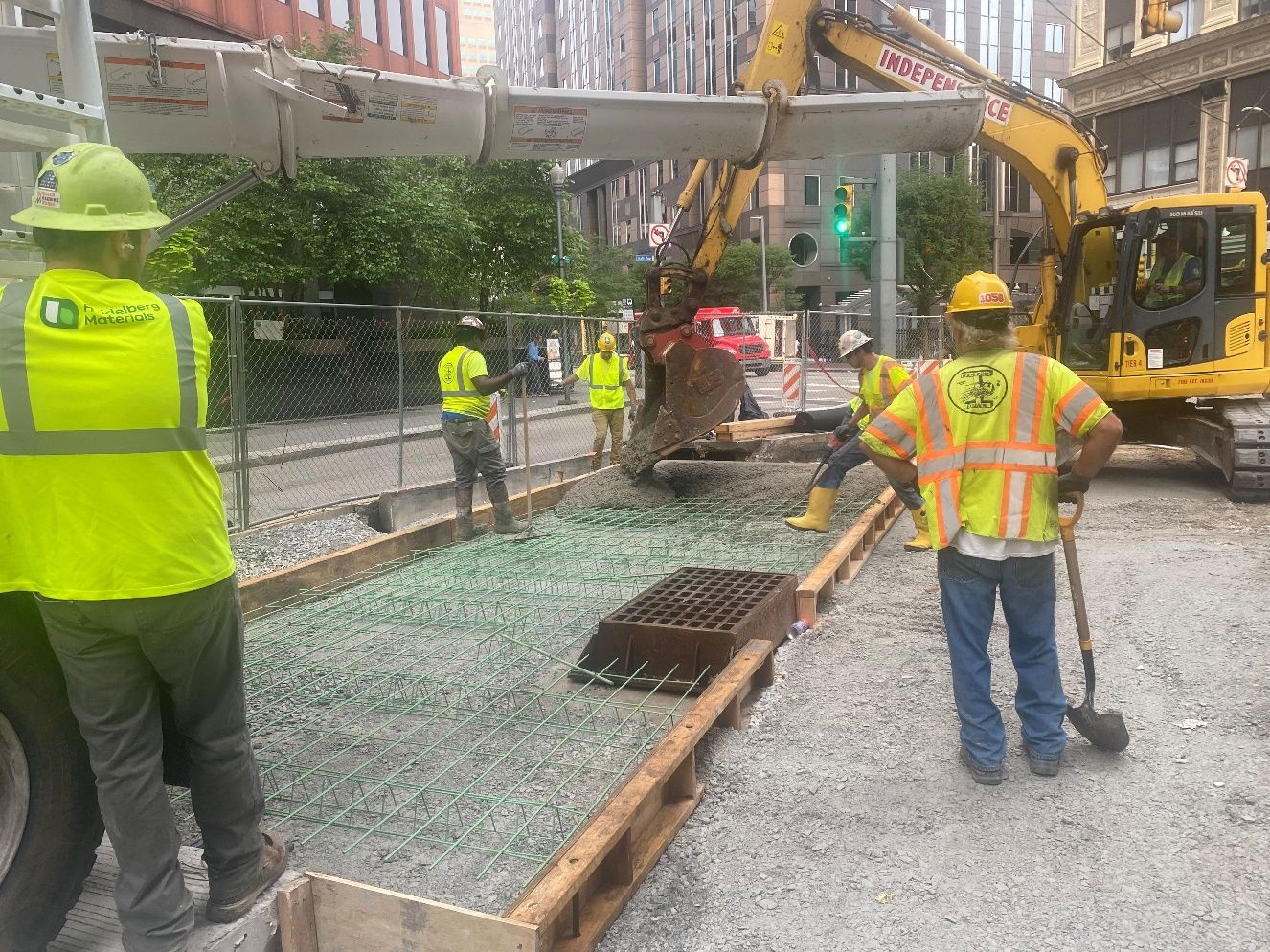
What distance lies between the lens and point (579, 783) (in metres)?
3.86

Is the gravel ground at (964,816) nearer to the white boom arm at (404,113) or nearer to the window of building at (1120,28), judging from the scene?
the white boom arm at (404,113)

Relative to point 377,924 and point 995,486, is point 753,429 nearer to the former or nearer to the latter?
point 995,486

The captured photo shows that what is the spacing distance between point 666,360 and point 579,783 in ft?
17.6

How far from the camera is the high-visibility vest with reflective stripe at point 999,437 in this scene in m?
3.68

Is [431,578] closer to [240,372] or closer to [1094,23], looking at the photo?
[240,372]

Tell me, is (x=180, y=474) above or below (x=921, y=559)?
above

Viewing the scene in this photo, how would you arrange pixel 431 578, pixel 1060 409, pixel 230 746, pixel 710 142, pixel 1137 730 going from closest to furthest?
pixel 230 746
pixel 1060 409
pixel 1137 730
pixel 710 142
pixel 431 578

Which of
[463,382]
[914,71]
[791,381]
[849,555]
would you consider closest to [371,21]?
[791,381]

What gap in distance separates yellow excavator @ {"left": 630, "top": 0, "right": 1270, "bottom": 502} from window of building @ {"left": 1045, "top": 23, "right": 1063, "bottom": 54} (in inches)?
2595

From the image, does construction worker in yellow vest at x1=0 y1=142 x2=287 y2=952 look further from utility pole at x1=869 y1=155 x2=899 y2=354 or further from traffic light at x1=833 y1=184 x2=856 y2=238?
traffic light at x1=833 y1=184 x2=856 y2=238

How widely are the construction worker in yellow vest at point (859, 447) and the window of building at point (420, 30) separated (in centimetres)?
3221

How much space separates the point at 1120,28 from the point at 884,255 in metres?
24.4

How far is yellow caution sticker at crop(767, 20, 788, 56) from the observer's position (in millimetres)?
8984

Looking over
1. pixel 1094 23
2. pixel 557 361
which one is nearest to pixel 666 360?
pixel 557 361
